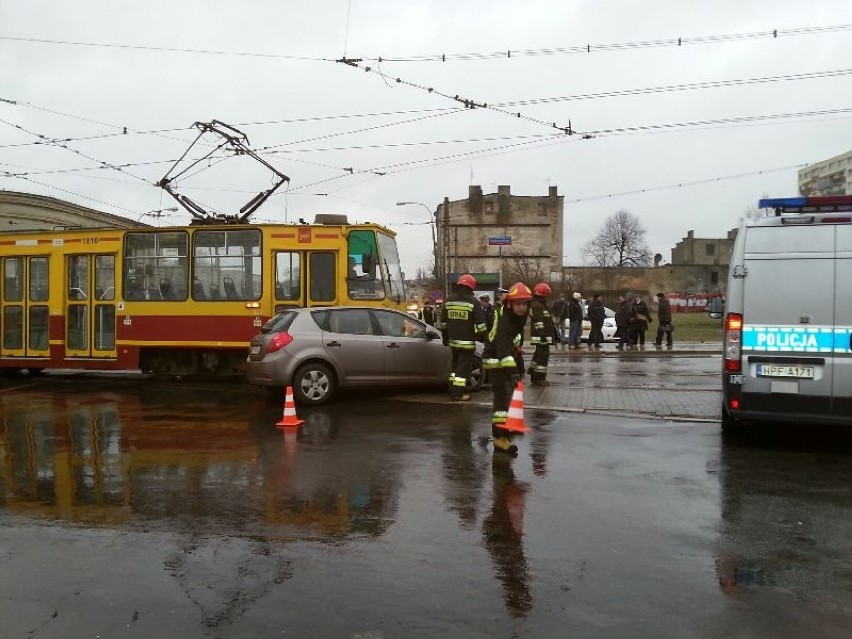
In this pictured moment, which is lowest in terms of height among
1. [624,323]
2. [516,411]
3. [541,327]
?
[516,411]

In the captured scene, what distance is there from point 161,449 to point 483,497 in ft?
12.9

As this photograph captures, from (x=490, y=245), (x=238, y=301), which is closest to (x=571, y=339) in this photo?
(x=238, y=301)

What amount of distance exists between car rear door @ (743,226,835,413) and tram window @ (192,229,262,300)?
9043 millimetres

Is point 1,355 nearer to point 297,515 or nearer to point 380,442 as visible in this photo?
point 380,442

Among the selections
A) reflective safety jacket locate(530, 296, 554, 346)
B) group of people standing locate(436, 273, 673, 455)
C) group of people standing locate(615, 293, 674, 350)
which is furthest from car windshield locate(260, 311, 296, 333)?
group of people standing locate(615, 293, 674, 350)

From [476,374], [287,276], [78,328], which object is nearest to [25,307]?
[78,328]

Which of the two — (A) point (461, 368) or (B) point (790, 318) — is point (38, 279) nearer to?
(A) point (461, 368)

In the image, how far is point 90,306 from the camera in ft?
50.0

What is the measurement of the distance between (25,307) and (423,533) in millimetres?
13188

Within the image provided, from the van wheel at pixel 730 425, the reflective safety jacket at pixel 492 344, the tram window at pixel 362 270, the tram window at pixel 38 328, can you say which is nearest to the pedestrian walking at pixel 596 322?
the tram window at pixel 362 270

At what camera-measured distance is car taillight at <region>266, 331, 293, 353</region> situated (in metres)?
11.3

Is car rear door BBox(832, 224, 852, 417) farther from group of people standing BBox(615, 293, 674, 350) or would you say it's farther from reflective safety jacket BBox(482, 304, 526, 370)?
group of people standing BBox(615, 293, 674, 350)

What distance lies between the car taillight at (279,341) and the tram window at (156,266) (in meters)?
4.00

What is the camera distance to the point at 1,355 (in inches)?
626
